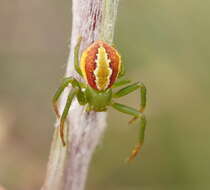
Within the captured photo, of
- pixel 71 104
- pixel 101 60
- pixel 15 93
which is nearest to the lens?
pixel 101 60

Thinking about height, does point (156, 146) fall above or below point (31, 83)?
below

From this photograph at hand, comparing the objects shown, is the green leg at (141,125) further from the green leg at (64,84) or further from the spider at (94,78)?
the green leg at (64,84)

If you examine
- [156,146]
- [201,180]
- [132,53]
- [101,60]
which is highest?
[132,53]

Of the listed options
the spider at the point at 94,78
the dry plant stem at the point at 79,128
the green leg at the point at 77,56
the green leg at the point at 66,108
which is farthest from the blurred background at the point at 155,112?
the green leg at the point at 77,56

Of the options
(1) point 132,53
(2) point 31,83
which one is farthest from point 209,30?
(2) point 31,83

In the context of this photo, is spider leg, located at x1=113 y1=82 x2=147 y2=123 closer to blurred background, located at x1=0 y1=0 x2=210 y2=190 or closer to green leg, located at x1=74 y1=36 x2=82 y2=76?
green leg, located at x1=74 y1=36 x2=82 y2=76

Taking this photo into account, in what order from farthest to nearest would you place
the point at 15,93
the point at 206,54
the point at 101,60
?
the point at 15,93 < the point at 206,54 < the point at 101,60

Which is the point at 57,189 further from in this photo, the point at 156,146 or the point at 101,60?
the point at 156,146

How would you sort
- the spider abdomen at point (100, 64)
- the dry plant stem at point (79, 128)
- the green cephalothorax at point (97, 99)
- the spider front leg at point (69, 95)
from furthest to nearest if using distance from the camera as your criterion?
the green cephalothorax at point (97, 99) → the spider front leg at point (69, 95) → the spider abdomen at point (100, 64) → the dry plant stem at point (79, 128)

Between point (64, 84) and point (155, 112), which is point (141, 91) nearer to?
point (64, 84)
